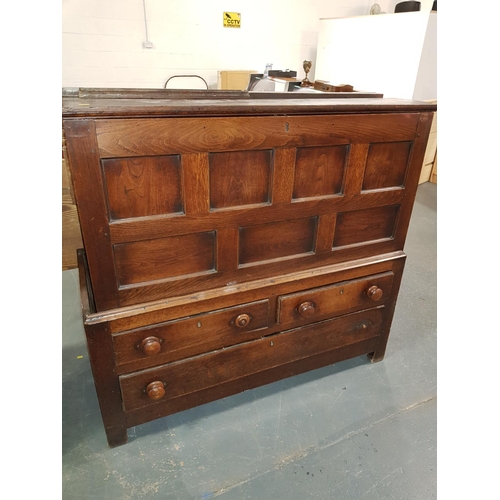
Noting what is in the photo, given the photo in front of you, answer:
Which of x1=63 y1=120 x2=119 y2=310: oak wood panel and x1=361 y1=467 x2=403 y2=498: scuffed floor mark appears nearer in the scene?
x1=63 y1=120 x2=119 y2=310: oak wood panel

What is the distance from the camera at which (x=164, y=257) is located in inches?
47.2

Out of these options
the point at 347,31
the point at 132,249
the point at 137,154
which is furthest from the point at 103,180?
the point at 347,31

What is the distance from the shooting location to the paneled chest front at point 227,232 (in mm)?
1052

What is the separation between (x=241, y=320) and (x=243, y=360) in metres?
0.21

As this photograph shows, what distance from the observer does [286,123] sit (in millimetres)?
1159

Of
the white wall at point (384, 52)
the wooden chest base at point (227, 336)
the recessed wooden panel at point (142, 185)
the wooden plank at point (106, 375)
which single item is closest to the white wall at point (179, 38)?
the white wall at point (384, 52)

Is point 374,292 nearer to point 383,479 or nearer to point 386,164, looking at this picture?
point 386,164

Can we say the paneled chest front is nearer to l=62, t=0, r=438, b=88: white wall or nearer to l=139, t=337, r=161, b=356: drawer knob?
l=139, t=337, r=161, b=356: drawer knob

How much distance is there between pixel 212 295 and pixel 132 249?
321 mm

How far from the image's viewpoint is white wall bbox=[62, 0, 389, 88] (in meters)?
3.25

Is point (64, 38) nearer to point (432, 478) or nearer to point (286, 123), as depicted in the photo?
point (286, 123)

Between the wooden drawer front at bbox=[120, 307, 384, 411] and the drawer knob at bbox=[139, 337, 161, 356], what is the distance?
0.11 meters

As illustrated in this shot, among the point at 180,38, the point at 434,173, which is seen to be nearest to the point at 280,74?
the point at 180,38

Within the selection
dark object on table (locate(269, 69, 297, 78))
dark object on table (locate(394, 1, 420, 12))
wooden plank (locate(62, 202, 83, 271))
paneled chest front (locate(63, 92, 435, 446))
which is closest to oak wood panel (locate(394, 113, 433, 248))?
paneled chest front (locate(63, 92, 435, 446))
